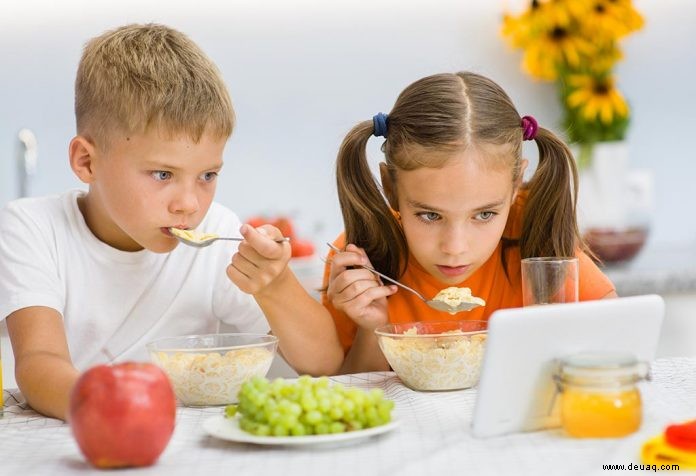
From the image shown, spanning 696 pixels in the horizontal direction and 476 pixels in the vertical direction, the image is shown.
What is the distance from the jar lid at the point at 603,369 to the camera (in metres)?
1.04

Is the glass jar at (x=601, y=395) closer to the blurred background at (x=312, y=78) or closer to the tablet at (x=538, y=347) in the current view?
the tablet at (x=538, y=347)

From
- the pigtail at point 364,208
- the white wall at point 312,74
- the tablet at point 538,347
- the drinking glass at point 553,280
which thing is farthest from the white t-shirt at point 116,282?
the white wall at point 312,74

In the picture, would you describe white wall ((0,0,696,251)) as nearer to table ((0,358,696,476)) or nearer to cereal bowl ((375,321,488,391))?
cereal bowl ((375,321,488,391))

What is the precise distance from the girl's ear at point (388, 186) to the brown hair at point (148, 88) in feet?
0.94

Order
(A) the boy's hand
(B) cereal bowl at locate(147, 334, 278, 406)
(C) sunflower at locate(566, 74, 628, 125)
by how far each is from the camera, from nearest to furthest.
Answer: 1. (B) cereal bowl at locate(147, 334, 278, 406)
2. (A) the boy's hand
3. (C) sunflower at locate(566, 74, 628, 125)

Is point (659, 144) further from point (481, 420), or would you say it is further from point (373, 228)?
point (481, 420)

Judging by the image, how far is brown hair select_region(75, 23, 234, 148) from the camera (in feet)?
5.18

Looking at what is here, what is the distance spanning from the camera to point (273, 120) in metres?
3.10

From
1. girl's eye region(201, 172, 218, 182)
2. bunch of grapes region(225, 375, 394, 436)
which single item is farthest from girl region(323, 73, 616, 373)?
bunch of grapes region(225, 375, 394, 436)

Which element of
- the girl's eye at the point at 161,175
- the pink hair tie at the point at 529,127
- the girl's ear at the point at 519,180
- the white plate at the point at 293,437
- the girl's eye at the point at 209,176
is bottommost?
the white plate at the point at 293,437

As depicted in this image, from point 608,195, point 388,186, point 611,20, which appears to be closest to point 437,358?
point 388,186

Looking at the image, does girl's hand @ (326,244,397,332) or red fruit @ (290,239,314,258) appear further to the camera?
red fruit @ (290,239,314,258)

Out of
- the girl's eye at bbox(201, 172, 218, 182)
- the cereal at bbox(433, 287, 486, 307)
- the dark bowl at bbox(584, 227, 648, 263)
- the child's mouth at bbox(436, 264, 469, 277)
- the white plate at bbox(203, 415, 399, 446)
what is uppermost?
the girl's eye at bbox(201, 172, 218, 182)

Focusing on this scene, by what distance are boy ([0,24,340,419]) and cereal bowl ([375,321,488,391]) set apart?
27 centimetres
